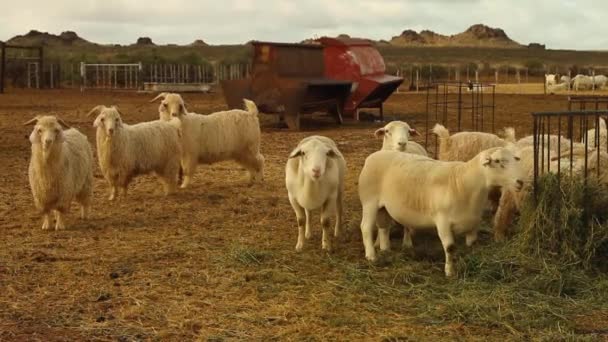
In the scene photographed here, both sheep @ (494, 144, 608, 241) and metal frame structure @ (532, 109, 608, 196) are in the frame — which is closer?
metal frame structure @ (532, 109, 608, 196)

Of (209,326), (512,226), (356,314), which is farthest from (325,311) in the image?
(512,226)

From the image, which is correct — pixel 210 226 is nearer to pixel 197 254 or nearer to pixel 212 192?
pixel 197 254

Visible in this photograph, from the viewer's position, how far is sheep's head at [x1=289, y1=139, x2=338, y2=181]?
7877 millimetres

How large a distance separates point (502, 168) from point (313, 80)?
16517 millimetres

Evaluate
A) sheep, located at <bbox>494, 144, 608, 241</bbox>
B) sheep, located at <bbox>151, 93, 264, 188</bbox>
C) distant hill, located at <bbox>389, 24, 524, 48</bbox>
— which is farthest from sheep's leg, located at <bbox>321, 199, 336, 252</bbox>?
distant hill, located at <bbox>389, 24, 524, 48</bbox>

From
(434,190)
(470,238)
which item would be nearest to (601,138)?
(470,238)

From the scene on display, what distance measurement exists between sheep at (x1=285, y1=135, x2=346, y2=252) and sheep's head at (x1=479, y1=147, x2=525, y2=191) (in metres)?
1.64

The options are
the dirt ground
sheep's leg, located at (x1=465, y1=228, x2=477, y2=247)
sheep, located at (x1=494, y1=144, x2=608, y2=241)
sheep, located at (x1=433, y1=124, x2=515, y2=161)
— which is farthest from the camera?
sheep, located at (x1=433, y1=124, x2=515, y2=161)

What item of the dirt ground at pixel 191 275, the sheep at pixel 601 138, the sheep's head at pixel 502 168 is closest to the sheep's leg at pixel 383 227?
the dirt ground at pixel 191 275

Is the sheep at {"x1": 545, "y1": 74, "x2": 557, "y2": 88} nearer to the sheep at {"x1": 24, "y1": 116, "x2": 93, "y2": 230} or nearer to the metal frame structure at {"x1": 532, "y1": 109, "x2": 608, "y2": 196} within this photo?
the metal frame structure at {"x1": 532, "y1": 109, "x2": 608, "y2": 196}

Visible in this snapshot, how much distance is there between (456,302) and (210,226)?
13.8 feet

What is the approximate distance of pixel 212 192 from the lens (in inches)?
489

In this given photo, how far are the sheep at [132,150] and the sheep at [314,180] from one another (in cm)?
404

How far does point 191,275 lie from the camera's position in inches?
294
